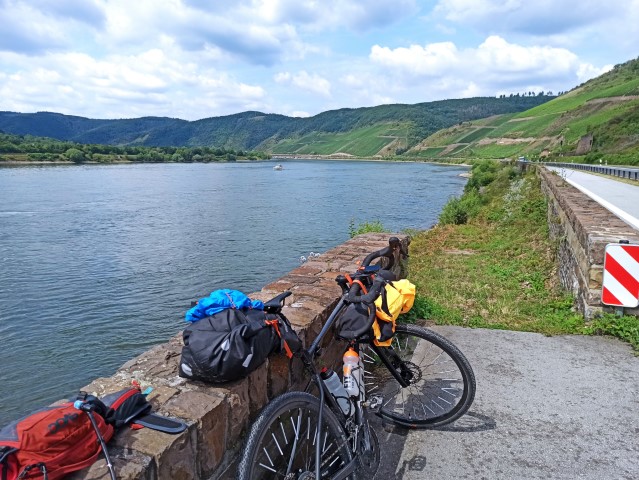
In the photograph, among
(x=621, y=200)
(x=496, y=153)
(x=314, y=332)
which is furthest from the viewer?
(x=496, y=153)

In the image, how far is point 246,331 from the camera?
234cm

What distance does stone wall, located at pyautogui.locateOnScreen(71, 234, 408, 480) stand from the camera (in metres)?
1.95

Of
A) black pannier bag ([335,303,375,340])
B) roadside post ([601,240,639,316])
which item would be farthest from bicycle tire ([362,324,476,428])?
roadside post ([601,240,639,316])

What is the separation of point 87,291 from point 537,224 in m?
14.8

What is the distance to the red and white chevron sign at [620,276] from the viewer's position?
5.44 meters

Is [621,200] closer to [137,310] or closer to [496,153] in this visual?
[137,310]

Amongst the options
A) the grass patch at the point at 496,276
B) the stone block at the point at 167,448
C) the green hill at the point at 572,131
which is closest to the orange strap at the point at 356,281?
the stone block at the point at 167,448

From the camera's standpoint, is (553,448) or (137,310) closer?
(553,448)

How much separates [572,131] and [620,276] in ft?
298

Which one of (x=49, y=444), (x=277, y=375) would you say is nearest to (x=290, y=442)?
(x=277, y=375)

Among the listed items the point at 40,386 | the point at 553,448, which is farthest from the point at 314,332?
the point at 40,386

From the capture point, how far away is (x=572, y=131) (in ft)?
276

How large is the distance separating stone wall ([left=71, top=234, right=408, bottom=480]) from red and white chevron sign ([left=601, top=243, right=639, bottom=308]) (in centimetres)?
376

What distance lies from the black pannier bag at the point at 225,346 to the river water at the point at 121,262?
29.1 ft
